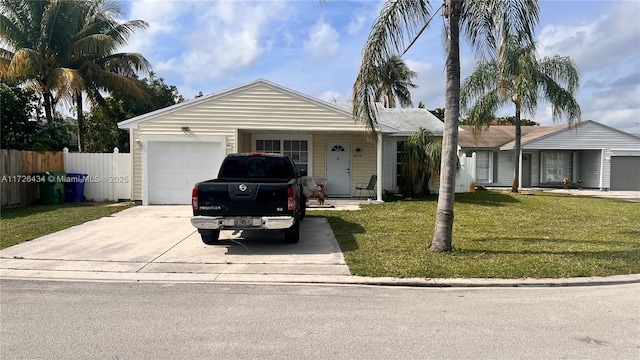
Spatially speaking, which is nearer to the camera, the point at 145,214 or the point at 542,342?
the point at 542,342

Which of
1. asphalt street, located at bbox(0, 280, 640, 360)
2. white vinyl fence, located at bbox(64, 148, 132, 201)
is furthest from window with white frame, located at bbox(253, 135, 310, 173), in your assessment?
asphalt street, located at bbox(0, 280, 640, 360)

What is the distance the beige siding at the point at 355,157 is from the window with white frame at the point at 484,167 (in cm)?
1152

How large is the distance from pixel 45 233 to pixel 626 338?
34.8ft

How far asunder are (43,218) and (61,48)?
34.3ft

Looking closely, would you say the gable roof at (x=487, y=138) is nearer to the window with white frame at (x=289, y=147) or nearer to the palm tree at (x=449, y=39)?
the window with white frame at (x=289, y=147)

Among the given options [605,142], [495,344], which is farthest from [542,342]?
[605,142]

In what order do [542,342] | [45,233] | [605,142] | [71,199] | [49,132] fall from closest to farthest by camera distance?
[542,342] < [45,233] < [71,199] < [49,132] < [605,142]

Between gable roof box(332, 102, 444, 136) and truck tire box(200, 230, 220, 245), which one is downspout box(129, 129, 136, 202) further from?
gable roof box(332, 102, 444, 136)

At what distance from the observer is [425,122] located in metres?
19.1

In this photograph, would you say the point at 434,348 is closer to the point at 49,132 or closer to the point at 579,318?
the point at 579,318

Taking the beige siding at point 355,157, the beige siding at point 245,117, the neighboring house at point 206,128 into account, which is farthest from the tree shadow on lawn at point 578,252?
the beige siding at point 355,157

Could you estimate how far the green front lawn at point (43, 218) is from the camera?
923cm

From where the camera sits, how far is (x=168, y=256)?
7.63m

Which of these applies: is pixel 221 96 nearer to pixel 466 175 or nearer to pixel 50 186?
pixel 50 186
